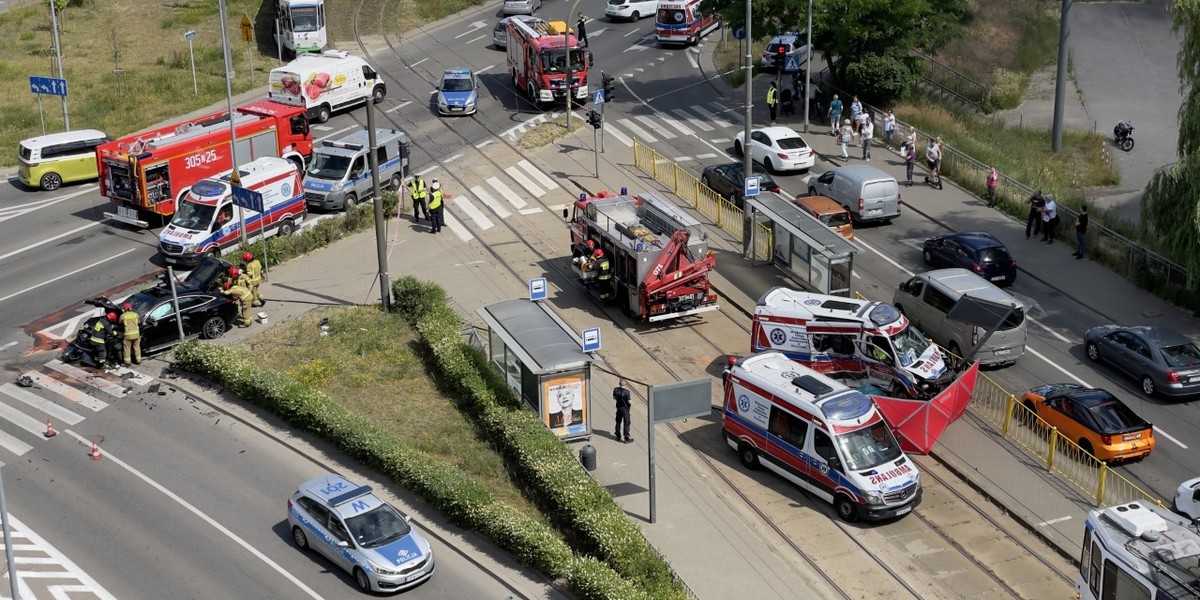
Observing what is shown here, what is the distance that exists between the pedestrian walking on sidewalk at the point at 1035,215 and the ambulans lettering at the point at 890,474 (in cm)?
1785

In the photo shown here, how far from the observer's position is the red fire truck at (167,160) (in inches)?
1588

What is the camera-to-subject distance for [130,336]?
105 ft

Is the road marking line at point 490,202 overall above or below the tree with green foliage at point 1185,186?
below

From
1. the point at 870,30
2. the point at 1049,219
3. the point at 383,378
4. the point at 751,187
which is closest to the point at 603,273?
the point at 751,187

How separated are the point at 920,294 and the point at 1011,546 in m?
10.1

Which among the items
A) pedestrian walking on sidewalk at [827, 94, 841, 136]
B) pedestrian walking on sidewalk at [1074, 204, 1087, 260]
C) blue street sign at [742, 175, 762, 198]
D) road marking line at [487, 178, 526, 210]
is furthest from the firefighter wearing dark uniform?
pedestrian walking on sidewalk at [827, 94, 841, 136]

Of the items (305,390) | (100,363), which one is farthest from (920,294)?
(100,363)

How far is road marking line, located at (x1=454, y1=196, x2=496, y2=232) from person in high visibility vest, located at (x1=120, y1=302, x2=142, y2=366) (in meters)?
12.9

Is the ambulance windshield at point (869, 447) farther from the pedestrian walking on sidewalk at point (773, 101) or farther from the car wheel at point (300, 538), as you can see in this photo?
the pedestrian walking on sidewalk at point (773, 101)

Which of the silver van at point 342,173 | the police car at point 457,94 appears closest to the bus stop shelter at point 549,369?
the silver van at point 342,173

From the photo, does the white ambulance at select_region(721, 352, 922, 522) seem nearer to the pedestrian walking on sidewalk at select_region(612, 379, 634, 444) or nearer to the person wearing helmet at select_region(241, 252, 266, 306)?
the pedestrian walking on sidewalk at select_region(612, 379, 634, 444)

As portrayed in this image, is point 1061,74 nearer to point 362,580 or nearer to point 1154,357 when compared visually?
point 1154,357

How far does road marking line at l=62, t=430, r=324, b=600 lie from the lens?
923 inches

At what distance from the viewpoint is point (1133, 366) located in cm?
3169
